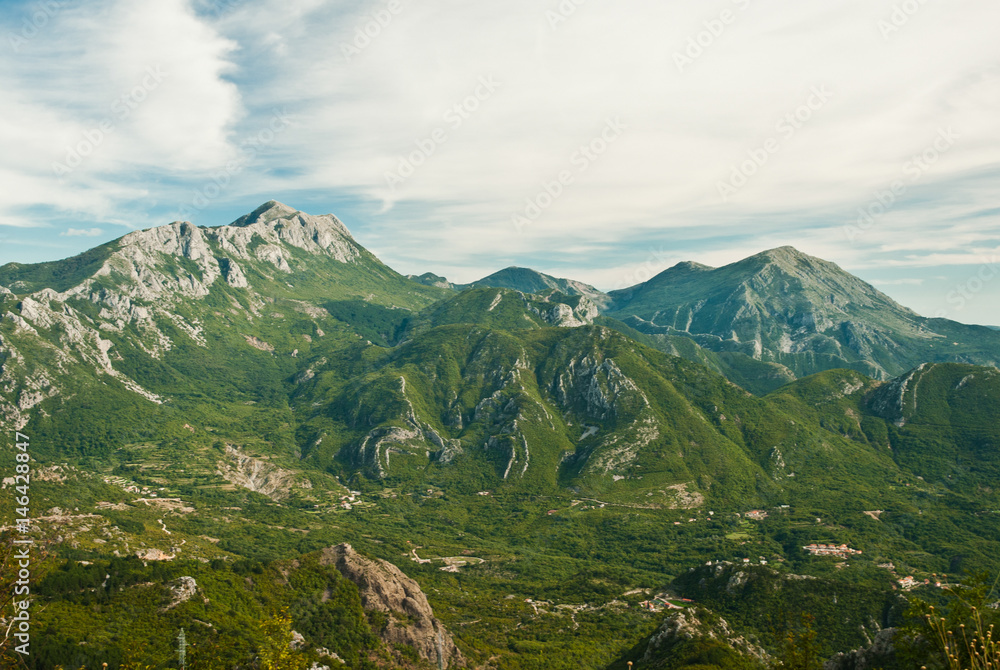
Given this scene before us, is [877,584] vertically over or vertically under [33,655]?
under

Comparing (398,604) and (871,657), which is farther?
(398,604)

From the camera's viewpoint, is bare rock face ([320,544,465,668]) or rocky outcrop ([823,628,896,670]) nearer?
rocky outcrop ([823,628,896,670])

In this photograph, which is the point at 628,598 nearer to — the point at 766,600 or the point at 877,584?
the point at 766,600

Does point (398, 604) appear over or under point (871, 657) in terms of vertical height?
under

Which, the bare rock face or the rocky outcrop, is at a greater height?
the rocky outcrop

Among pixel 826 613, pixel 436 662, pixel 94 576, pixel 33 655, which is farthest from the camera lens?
pixel 826 613

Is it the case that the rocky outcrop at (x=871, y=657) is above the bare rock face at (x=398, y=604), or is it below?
above

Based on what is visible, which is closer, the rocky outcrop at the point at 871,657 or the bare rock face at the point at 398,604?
the rocky outcrop at the point at 871,657

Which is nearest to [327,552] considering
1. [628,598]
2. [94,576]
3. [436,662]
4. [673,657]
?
[436,662]
